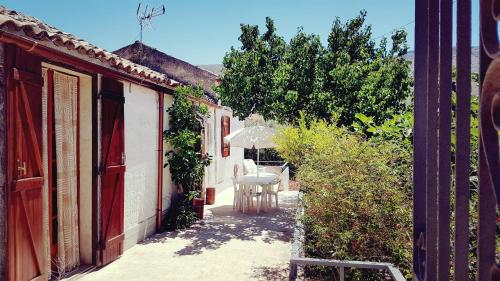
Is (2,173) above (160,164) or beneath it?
above

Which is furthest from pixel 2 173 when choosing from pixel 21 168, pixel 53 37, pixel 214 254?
pixel 214 254

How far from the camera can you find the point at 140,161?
279 inches

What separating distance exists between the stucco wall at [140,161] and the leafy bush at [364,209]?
11.9 feet

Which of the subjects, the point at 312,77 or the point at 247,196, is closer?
the point at 247,196

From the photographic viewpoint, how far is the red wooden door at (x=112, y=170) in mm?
5625

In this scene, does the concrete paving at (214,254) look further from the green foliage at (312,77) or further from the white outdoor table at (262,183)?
the green foliage at (312,77)

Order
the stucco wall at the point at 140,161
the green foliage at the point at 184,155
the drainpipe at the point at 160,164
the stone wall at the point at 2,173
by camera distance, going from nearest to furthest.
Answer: the stone wall at the point at 2,173 → the stucco wall at the point at 140,161 → the drainpipe at the point at 160,164 → the green foliage at the point at 184,155

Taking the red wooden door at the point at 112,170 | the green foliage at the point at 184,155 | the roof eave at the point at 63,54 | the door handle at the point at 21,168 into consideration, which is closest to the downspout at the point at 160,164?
the green foliage at the point at 184,155

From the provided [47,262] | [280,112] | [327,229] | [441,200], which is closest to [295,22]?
[280,112]

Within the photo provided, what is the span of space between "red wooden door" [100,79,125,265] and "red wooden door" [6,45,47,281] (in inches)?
49.4

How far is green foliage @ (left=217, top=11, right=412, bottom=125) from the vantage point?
9.48 metres

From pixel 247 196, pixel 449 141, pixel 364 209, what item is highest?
pixel 449 141

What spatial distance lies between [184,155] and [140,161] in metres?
1.39

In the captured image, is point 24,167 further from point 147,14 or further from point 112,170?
A: point 147,14
